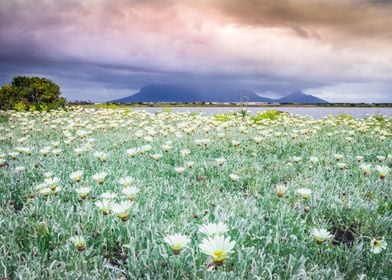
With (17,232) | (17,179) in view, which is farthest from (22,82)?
(17,232)

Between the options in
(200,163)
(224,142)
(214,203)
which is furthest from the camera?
(224,142)

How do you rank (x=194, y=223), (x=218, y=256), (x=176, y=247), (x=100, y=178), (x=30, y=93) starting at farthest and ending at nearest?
(x=30, y=93)
(x=100, y=178)
(x=194, y=223)
(x=176, y=247)
(x=218, y=256)

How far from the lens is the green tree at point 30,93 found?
22.3m

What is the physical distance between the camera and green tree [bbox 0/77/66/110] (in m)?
22.3

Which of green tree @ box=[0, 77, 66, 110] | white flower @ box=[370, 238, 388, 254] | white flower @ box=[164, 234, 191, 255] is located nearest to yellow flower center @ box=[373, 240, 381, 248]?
white flower @ box=[370, 238, 388, 254]

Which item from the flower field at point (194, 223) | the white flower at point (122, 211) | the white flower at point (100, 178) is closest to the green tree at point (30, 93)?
the flower field at point (194, 223)

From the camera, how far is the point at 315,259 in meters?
2.21

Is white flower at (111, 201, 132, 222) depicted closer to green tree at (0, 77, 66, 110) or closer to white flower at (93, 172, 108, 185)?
white flower at (93, 172, 108, 185)

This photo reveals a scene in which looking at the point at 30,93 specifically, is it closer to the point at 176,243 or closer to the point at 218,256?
the point at 176,243

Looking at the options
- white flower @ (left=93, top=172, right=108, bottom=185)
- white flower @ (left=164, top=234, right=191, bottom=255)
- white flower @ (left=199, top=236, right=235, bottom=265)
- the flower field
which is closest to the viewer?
white flower @ (left=199, top=236, right=235, bottom=265)

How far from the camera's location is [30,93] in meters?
23.0

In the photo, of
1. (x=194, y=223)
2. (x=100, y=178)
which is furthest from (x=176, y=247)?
(x=100, y=178)

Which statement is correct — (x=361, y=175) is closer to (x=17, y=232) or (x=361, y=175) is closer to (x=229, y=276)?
(x=229, y=276)

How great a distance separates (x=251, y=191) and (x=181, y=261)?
188 cm
